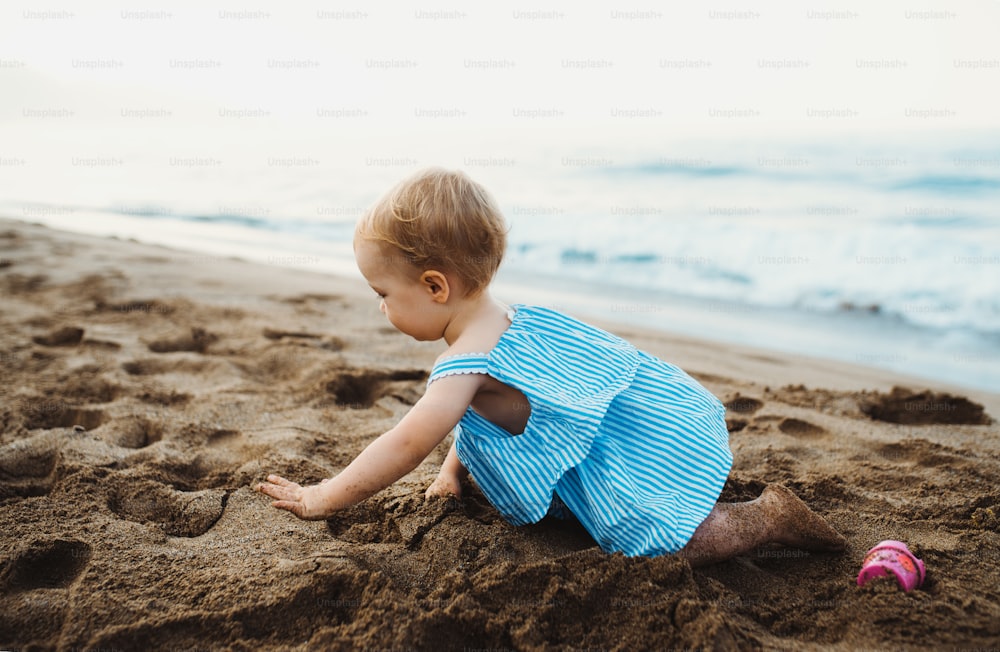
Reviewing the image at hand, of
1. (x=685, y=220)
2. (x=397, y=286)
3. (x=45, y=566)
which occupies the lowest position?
(x=45, y=566)

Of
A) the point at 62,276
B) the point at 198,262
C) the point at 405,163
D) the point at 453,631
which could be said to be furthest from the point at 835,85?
the point at 453,631

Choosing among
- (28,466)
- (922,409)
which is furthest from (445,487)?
(922,409)

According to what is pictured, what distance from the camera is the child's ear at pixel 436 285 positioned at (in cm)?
178

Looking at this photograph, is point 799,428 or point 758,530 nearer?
point 758,530

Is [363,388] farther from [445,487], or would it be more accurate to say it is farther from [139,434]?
[445,487]

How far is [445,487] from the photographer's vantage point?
205cm

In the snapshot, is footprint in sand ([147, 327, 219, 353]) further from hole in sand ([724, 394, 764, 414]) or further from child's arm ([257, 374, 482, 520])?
hole in sand ([724, 394, 764, 414])

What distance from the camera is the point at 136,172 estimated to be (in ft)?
51.0

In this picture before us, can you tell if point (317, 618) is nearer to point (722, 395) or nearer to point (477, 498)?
point (477, 498)

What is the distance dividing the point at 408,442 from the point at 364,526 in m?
0.35

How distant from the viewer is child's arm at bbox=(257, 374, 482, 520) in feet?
5.61

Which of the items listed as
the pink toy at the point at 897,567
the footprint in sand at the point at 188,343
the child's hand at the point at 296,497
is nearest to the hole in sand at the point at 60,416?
the footprint in sand at the point at 188,343

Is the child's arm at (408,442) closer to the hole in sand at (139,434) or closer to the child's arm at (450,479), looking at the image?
the child's arm at (450,479)

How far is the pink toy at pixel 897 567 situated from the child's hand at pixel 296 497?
131 cm
